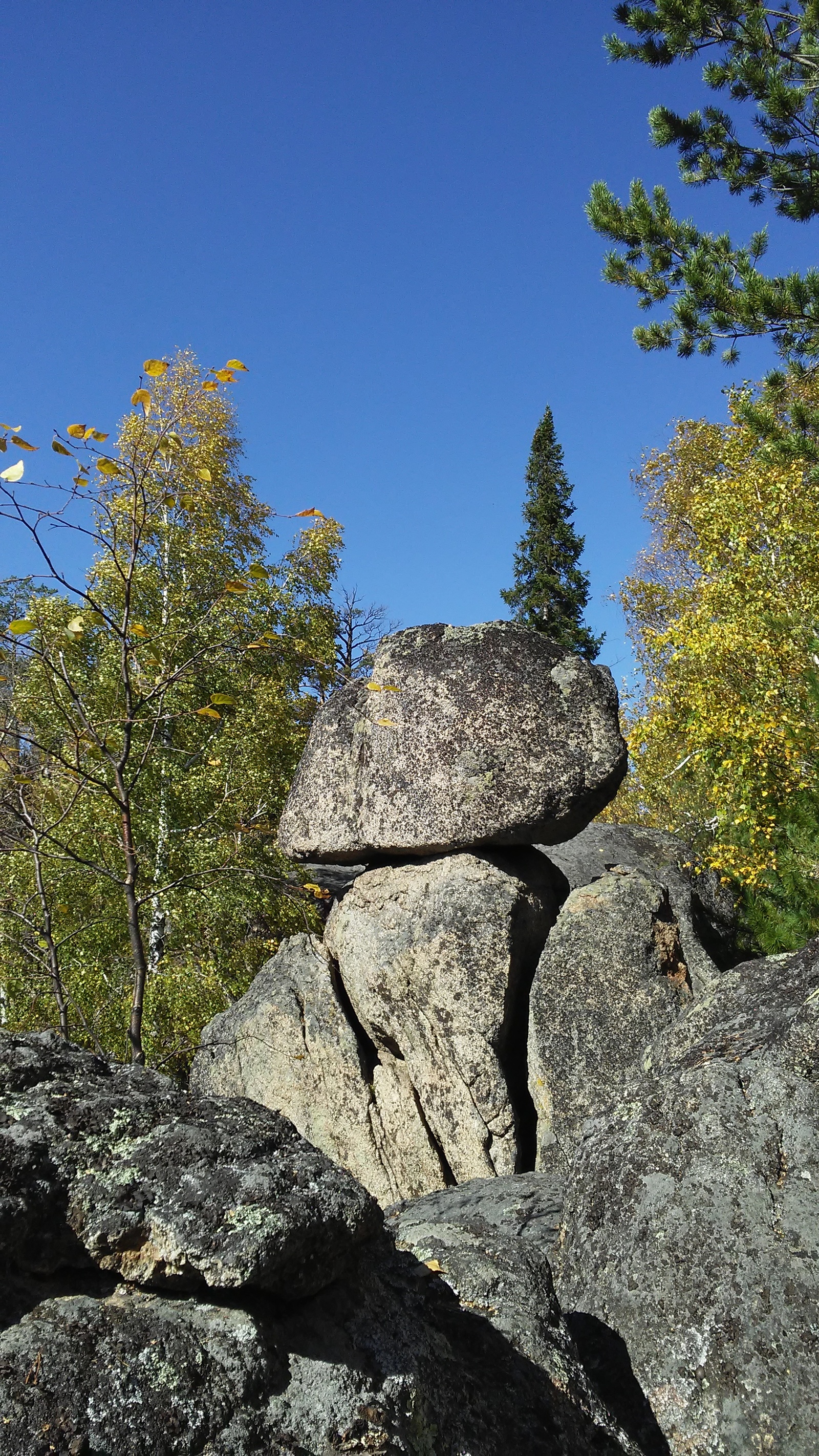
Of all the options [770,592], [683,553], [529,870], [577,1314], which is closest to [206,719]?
[770,592]

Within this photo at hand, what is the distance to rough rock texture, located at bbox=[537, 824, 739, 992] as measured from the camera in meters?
7.92

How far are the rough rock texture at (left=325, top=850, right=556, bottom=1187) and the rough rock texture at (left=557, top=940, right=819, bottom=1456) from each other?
2952mm

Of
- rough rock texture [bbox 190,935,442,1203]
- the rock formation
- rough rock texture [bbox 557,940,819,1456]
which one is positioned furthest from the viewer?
rough rock texture [bbox 190,935,442,1203]

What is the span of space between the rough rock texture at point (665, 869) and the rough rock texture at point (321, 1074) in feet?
6.68

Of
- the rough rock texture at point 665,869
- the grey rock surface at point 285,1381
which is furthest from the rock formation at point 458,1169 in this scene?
the rough rock texture at point 665,869

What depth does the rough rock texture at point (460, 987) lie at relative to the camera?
22.9ft

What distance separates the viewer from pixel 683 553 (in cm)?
3262

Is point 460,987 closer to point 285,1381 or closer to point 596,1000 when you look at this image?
point 596,1000

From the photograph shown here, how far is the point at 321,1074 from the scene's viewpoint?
7.82 m

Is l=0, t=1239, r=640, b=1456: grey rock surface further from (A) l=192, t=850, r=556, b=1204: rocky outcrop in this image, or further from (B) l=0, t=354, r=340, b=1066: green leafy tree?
(B) l=0, t=354, r=340, b=1066: green leafy tree

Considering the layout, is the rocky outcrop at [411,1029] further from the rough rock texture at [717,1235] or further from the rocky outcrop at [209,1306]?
the rocky outcrop at [209,1306]

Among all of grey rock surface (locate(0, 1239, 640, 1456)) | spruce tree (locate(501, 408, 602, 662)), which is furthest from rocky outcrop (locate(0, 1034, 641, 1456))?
spruce tree (locate(501, 408, 602, 662))

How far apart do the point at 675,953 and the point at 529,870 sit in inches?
46.2

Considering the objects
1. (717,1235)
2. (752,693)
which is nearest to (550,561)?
(752,693)
